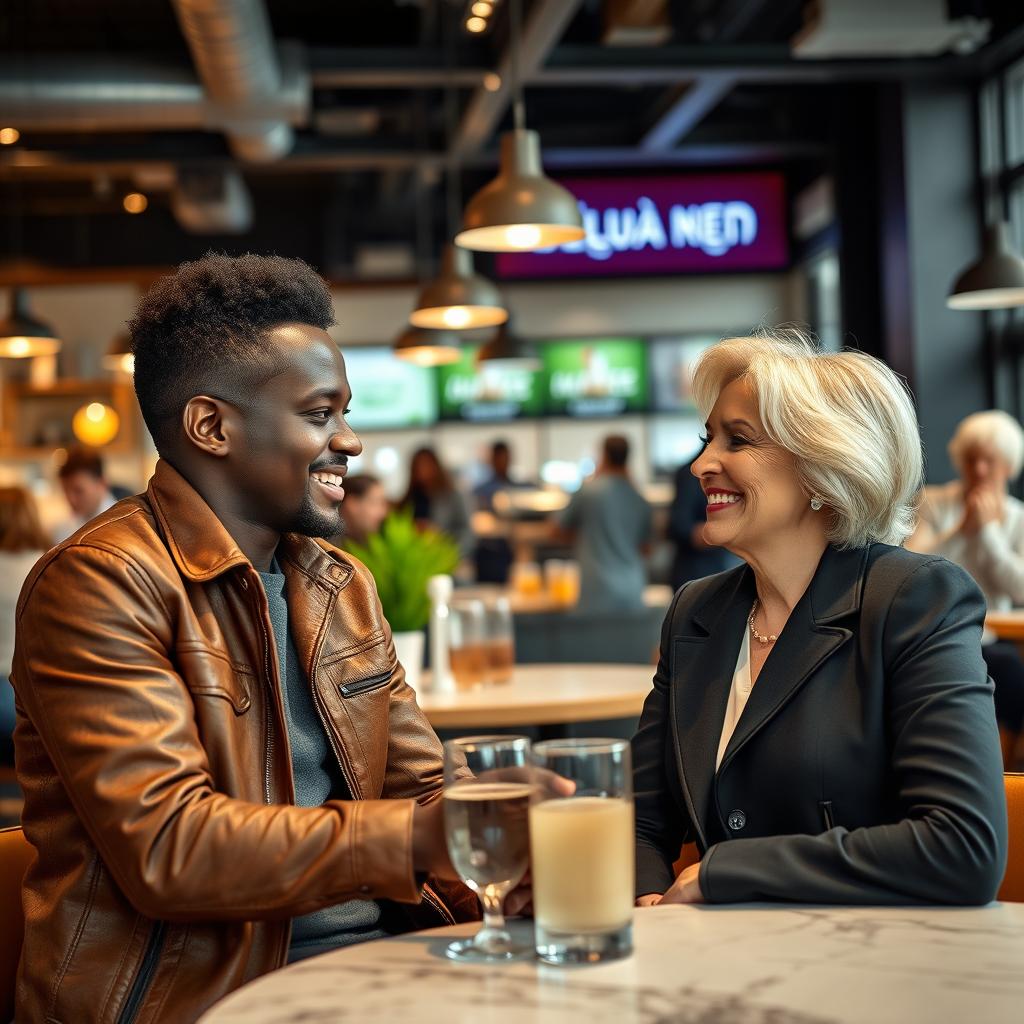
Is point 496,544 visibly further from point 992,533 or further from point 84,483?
point 992,533

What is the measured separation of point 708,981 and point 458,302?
4.23 metres

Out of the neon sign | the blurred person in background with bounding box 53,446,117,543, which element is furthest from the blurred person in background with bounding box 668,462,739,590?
the neon sign

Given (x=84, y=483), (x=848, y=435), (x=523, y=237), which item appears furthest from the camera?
(x=84, y=483)

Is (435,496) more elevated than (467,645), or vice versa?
(435,496)

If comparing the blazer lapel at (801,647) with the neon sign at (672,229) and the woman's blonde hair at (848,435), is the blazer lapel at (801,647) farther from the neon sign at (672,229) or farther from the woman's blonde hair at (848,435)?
the neon sign at (672,229)

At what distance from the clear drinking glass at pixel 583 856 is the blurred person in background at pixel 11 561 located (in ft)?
12.0

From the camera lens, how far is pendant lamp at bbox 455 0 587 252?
3891mm

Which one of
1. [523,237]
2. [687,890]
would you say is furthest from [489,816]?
[523,237]

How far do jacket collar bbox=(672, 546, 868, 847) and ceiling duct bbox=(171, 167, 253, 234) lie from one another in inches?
298

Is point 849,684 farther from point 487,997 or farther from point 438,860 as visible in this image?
point 487,997

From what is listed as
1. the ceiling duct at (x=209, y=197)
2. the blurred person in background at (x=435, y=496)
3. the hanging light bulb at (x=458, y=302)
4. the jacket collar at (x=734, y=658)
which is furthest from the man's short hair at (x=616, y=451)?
the jacket collar at (x=734, y=658)

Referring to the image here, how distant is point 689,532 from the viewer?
6.56m

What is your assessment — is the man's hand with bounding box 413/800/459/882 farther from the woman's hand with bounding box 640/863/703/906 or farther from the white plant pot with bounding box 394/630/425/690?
the white plant pot with bounding box 394/630/425/690

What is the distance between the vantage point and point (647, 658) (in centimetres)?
617
